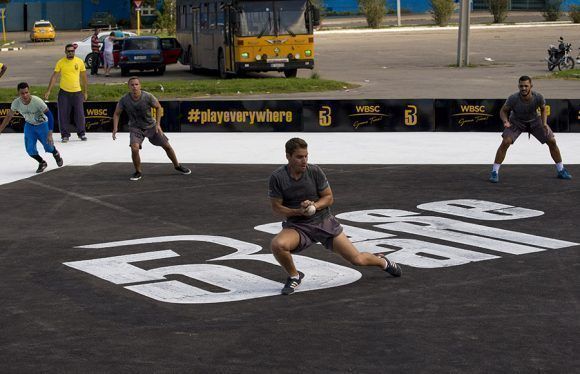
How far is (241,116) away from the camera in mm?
27734

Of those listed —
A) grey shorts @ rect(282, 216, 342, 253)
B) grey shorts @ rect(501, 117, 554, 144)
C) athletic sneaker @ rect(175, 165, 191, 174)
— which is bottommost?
athletic sneaker @ rect(175, 165, 191, 174)

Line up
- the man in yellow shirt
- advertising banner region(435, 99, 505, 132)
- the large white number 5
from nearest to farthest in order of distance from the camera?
1. the large white number 5
2. the man in yellow shirt
3. advertising banner region(435, 99, 505, 132)

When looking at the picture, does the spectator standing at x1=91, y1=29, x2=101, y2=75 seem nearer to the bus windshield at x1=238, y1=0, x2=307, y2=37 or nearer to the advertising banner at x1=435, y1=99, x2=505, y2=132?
the bus windshield at x1=238, y1=0, x2=307, y2=37

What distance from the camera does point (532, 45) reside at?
2367 inches

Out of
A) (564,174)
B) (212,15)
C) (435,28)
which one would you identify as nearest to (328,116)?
(564,174)

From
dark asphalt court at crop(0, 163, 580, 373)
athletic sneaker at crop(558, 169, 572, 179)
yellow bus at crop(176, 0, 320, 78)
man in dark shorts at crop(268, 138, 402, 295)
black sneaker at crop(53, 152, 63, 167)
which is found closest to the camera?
dark asphalt court at crop(0, 163, 580, 373)

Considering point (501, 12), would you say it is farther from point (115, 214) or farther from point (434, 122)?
point (115, 214)

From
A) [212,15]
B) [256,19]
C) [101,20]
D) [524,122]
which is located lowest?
[524,122]

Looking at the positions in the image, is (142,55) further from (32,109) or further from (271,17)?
(32,109)

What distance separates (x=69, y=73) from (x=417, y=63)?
88.3ft

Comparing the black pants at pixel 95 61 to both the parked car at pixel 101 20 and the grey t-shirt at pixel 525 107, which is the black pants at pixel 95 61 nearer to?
the grey t-shirt at pixel 525 107

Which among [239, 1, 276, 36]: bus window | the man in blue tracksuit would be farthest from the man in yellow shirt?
[239, 1, 276, 36]: bus window

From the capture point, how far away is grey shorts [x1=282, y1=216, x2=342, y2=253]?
37.6ft

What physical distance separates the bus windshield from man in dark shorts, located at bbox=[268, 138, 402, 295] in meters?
29.1
